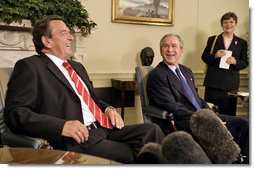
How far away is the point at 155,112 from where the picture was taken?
1.81m

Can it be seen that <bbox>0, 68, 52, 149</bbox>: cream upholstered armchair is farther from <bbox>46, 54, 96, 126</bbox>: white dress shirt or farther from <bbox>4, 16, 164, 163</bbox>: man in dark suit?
<bbox>46, 54, 96, 126</bbox>: white dress shirt

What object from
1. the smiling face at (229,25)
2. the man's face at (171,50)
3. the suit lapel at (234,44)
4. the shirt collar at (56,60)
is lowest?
the shirt collar at (56,60)

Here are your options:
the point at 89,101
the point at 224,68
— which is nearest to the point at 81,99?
the point at 89,101

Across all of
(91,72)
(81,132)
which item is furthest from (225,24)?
(81,132)

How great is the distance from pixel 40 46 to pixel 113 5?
1712 millimetres

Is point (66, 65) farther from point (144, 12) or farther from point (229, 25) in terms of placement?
point (144, 12)

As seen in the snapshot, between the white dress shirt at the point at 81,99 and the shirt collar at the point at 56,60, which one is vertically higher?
the shirt collar at the point at 56,60

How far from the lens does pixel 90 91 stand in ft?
5.08

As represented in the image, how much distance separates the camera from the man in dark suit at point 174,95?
5.77 feet

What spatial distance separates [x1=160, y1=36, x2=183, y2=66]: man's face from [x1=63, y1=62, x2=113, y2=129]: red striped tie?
647 mm

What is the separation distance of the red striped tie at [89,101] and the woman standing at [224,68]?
4.16 ft

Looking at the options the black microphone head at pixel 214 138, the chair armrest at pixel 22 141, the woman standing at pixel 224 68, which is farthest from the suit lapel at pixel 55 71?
the woman standing at pixel 224 68

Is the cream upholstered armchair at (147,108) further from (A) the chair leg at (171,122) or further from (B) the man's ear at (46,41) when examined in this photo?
(B) the man's ear at (46,41)

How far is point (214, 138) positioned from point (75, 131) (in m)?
0.51
